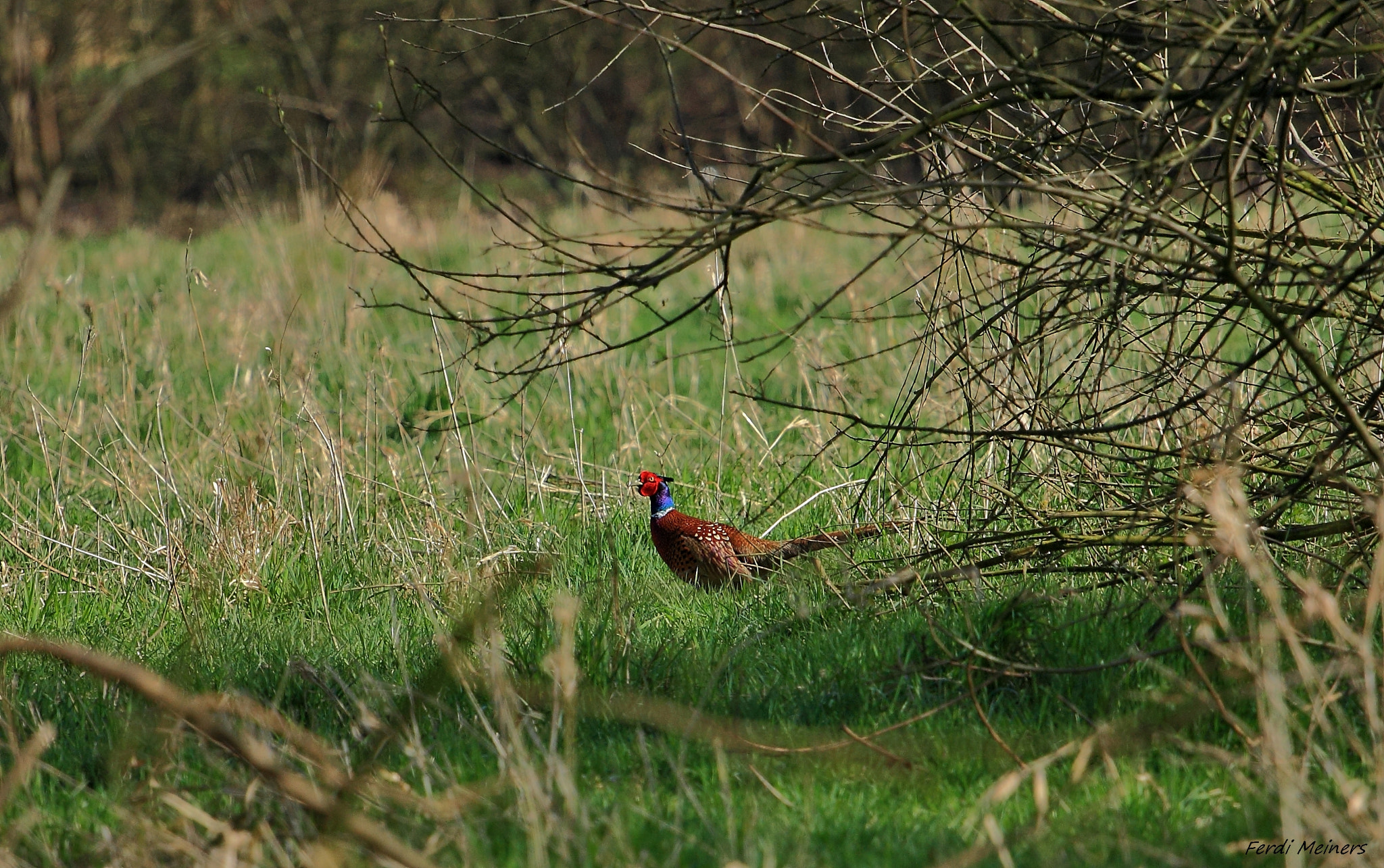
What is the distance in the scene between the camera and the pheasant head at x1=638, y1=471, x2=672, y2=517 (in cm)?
418

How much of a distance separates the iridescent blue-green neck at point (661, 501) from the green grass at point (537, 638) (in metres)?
0.12

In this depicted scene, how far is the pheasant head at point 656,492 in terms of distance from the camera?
418 cm

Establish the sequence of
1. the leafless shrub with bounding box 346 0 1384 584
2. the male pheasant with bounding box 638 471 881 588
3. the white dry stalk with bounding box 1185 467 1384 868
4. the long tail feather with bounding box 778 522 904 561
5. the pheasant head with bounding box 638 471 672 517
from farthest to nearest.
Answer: the pheasant head with bounding box 638 471 672 517, the male pheasant with bounding box 638 471 881 588, the long tail feather with bounding box 778 522 904 561, the leafless shrub with bounding box 346 0 1384 584, the white dry stalk with bounding box 1185 467 1384 868

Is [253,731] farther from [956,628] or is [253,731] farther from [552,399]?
[552,399]

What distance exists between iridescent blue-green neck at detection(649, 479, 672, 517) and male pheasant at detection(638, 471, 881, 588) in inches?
4.1

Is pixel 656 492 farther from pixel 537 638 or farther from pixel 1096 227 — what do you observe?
pixel 1096 227

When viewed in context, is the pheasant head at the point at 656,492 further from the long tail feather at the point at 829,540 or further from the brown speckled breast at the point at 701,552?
the long tail feather at the point at 829,540

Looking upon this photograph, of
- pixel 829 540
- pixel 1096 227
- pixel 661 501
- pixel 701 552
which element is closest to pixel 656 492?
pixel 661 501

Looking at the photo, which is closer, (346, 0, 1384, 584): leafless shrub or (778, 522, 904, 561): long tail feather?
(346, 0, 1384, 584): leafless shrub

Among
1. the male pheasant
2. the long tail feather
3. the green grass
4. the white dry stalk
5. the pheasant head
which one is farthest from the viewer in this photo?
the pheasant head

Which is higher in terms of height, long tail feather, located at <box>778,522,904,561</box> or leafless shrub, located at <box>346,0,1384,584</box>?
leafless shrub, located at <box>346,0,1384,584</box>

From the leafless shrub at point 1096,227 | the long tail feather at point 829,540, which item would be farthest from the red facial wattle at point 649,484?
the leafless shrub at point 1096,227

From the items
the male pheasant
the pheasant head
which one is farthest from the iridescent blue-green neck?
the male pheasant

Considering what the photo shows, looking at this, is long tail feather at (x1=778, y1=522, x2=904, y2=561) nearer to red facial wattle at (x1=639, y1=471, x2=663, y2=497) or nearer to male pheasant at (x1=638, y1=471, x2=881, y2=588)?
male pheasant at (x1=638, y1=471, x2=881, y2=588)
